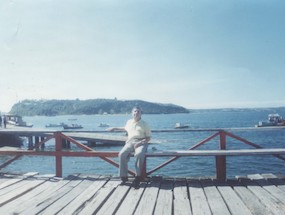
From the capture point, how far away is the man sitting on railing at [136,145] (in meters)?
6.63

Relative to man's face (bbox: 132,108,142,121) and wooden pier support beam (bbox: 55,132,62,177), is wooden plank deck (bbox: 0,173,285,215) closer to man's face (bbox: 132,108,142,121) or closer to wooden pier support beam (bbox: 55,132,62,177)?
wooden pier support beam (bbox: 55,132,62,177)

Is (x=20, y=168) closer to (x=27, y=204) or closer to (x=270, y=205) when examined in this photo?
(x=27, y=204)

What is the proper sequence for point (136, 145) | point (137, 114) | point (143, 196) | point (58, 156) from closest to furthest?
point (143, 196), point (136, 145), point (137, 114), point (58, 156)

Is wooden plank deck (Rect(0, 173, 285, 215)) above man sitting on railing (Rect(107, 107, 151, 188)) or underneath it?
underneath

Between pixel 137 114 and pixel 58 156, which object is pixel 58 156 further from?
pixel 137 114

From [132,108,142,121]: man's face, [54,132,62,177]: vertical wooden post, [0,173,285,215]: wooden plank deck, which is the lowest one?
[0,173,285,215]: wooden plank deck

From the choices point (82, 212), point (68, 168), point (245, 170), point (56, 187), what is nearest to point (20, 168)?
point (68, 168)

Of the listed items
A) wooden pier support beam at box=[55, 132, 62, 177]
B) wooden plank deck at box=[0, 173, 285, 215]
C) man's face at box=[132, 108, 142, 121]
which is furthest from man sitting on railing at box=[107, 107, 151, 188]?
wooden pier support beam at box=[55, 132, 62, 177]

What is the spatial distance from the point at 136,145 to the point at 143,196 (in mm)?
1532

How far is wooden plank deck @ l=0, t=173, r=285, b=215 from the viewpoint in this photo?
4848 millimetres

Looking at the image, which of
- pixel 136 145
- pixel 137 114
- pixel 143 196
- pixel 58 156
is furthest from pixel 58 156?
pixel 143 196

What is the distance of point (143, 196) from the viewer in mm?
5633

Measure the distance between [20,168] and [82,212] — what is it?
26472 mm

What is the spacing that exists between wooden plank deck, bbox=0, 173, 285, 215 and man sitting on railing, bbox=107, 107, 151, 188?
0.88 ft
